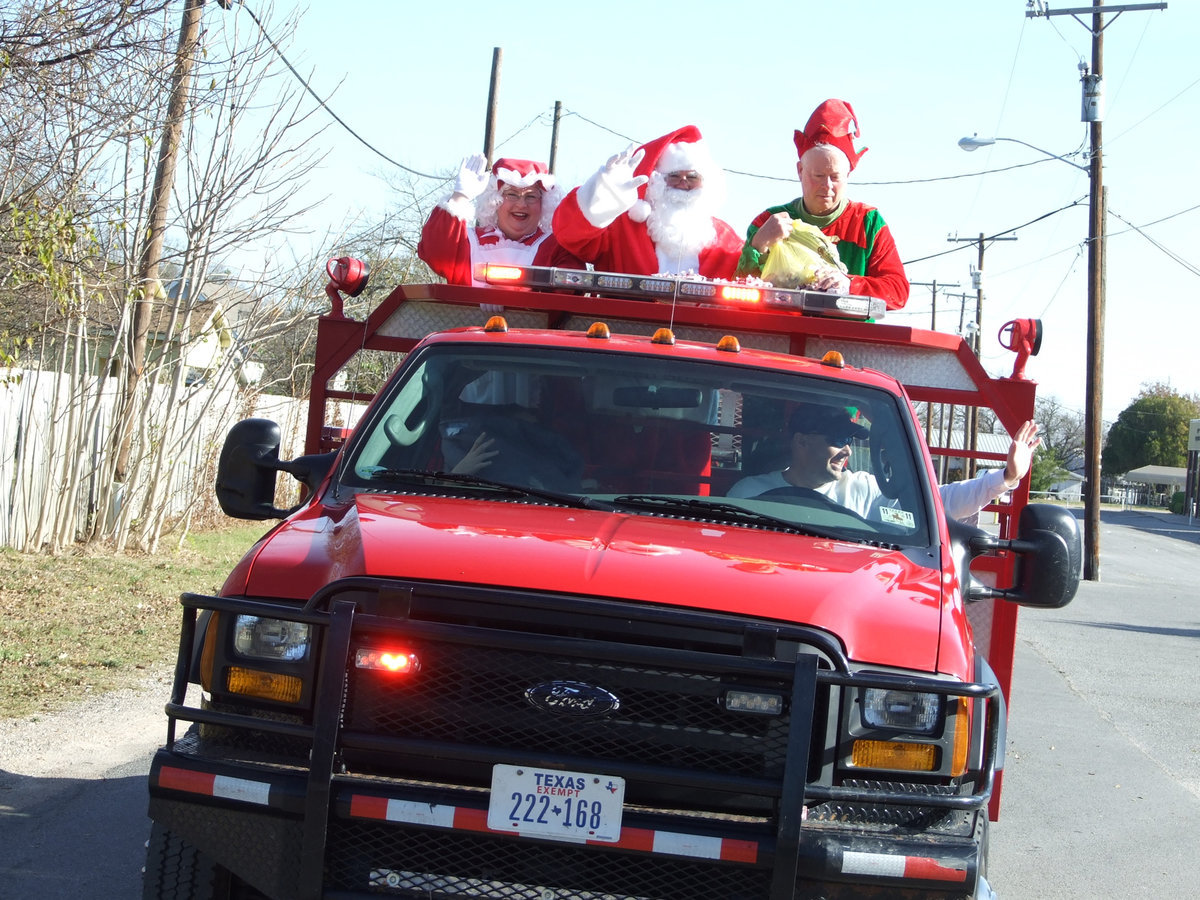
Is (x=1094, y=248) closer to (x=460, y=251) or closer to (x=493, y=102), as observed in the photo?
(x=493, y=102)

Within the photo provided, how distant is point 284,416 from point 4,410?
249 inches

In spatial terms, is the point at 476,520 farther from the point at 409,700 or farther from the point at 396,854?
the point at 396,854

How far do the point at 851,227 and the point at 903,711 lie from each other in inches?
163

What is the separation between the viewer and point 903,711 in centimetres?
324

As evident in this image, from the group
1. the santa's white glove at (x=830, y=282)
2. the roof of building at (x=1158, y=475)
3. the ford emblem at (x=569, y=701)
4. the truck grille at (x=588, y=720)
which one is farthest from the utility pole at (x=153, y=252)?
the roof of building at (x=1158, y=475)

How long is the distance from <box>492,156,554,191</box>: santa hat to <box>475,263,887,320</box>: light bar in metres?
2.00

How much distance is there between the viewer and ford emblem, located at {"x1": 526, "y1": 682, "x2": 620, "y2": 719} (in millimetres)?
3145

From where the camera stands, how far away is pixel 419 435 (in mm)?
4457

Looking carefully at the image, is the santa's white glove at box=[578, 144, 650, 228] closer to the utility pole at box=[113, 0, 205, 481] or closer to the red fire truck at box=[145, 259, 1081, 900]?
the red fire truck at box=[145, 259, 1081, 900]

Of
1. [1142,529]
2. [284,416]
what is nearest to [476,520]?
[284,416]

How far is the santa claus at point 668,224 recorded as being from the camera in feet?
22.6

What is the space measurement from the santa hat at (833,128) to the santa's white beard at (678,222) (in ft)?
2.22

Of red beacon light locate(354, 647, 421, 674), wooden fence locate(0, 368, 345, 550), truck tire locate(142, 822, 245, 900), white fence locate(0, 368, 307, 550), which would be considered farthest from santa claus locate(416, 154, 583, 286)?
white fence locate(0, 368, 307, 550)

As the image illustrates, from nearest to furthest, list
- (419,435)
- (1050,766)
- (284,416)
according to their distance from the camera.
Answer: (419,435)
(1050,766)
(284,416)
